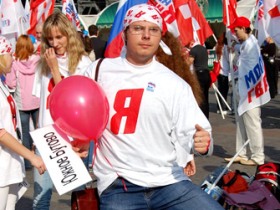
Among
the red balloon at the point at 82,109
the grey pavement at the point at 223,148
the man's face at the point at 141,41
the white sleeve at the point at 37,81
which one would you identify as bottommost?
the grey pavement at the point at 223,148

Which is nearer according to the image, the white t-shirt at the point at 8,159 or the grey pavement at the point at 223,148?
the white t-shirt at the point at 8,159

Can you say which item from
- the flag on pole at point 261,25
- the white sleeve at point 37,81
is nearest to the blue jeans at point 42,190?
the white sleeve at point 37,81

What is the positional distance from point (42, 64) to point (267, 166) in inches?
86.6

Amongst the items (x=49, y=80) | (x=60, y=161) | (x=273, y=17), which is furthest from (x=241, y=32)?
(x=60, y=161)

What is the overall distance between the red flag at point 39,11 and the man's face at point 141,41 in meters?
7.06

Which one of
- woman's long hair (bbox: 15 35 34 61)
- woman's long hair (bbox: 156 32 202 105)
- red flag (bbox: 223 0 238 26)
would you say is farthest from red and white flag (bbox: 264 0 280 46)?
woman's long hair (bbox: 156 32 202 105)

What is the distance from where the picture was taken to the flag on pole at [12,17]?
34.6 feet

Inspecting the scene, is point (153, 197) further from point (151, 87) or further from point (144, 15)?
point (144, 15)

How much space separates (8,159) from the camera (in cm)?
Result: 431

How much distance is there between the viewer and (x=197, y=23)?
31.6 ft

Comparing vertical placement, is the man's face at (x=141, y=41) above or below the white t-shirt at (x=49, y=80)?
above

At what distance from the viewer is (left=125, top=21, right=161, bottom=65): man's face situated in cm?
350

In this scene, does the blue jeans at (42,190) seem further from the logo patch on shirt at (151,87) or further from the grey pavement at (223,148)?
the logo patch on shirt at (151,87)

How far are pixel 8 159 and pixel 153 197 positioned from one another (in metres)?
1.28
